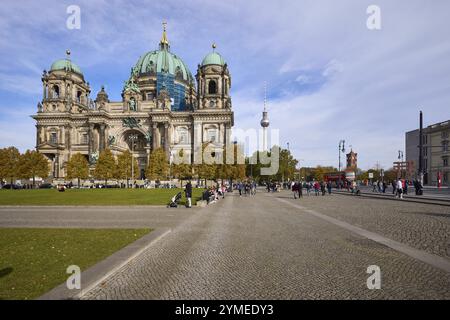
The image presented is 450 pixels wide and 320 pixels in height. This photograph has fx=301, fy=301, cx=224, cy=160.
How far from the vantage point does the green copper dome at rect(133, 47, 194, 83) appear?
98.1 metres

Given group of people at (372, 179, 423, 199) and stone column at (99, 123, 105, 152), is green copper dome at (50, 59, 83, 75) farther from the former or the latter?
group of people at (372, 179, 423, 199)

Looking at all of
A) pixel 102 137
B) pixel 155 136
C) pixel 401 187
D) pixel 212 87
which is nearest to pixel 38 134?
pixel 102 137

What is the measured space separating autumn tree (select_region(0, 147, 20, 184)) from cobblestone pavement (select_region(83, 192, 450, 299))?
76472 millimetres

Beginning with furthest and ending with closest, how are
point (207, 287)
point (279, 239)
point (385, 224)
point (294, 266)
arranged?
1. point (385, 224)
2. point (279, 239)
3. point (294, 266)
4. point (207, 287)

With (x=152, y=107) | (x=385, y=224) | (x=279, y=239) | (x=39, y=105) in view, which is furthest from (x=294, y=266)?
(x=39, y=105)

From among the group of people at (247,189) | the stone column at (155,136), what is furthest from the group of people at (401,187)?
the stone column at (155,136)

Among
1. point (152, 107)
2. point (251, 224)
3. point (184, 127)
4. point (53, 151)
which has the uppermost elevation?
point (152, 107)

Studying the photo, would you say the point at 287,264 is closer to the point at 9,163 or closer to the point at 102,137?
the point at 9,163

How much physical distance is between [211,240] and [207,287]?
458cm

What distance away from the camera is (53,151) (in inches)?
3334

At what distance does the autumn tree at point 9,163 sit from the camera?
7106 cm

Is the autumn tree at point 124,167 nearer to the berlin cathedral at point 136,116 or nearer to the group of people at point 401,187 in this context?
the berlin cathedral at point 136,116

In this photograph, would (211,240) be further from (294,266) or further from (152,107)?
(152,107)

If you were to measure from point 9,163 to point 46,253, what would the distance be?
80304 millimetres
